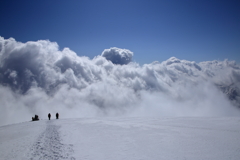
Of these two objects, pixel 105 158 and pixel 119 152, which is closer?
pixel 105 158

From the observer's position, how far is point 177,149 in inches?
385

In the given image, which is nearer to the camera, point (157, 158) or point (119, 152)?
point (157, 158)

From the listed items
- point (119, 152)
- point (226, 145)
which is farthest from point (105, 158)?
point (226, 145)

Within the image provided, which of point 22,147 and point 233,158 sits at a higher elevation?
point 22,147

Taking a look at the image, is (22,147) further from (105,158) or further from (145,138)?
(145,138)

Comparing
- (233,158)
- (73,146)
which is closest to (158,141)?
(233,158)

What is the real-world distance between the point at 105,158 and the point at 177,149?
17.4ft

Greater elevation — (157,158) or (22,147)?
(22,147)

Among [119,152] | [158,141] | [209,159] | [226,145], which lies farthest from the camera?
[158,141]

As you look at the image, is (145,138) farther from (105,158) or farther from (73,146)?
(73,146)

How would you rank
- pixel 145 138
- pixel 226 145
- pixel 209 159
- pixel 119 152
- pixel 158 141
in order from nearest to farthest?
pixel 209 159, pixel 119 152, pixel 226 145, pixel 158 141, pixel 145 138

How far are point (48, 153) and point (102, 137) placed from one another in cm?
503

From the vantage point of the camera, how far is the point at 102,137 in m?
13.1

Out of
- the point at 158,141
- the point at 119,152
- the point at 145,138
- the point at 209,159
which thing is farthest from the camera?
the point at 145,138
